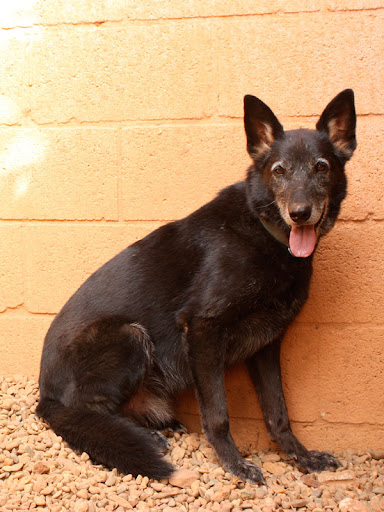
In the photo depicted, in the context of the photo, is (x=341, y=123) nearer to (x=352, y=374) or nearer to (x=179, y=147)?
(x=179, y=147)

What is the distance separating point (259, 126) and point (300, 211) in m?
0.58

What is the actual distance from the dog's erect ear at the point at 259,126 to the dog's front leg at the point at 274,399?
1.05 m

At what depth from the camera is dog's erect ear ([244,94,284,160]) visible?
2.86m

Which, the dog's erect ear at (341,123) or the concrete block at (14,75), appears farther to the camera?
the concrete block at (14,75)

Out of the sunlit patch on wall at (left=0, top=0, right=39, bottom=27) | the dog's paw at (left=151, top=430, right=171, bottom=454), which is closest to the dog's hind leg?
the dog's paw at (left=151, top=430, right=171, bottom=454)

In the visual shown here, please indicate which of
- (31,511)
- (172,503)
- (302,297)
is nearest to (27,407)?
(31,511)

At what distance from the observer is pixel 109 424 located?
280cm

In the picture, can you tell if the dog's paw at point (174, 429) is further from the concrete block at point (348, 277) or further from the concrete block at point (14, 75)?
the concrete block at point (14, 75)

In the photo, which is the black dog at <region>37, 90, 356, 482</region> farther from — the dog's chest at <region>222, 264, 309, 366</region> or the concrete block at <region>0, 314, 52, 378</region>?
the concrete block at <region>0, 314, 52, 378</region>

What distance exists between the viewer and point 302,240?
277 cm

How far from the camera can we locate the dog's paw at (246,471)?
277 centimetres

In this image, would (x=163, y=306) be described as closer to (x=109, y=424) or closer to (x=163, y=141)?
(x=109, y=424)

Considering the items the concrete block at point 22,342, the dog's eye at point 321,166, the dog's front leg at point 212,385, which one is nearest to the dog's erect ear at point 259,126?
the dog's eye at point 321,166

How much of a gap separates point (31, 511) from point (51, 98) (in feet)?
7.52
